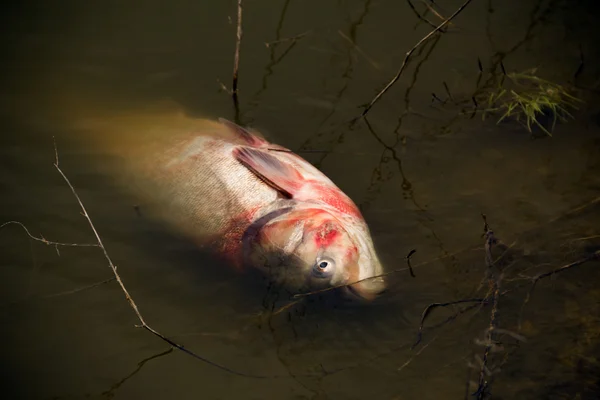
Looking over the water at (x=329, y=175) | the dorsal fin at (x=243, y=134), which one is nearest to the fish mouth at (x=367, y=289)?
the water at (x=329, y=175)

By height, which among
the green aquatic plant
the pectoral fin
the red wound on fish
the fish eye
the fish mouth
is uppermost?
the green aquatic plant

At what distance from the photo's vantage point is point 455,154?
5098 millimetres

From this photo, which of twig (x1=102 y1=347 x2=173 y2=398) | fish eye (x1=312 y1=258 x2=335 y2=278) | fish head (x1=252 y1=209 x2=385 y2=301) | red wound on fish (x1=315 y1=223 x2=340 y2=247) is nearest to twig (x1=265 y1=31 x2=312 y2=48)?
fish head (x1=252 y1=209 x2=385 y2=301)

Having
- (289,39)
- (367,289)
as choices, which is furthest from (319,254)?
(289,39)

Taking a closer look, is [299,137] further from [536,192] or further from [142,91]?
[536,192]

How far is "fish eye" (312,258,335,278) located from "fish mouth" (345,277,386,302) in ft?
0.53

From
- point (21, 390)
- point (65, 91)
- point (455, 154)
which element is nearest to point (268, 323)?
point (21, 390)

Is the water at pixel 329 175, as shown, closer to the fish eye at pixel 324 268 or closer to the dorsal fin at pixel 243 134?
the fish eye at pixel 324 268

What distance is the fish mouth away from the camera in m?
4.05

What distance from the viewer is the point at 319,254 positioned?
4.06 metres

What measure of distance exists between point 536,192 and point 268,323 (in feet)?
7.49

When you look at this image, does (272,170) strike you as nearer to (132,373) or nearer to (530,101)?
(132,373)

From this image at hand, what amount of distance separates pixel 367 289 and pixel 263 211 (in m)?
0.88

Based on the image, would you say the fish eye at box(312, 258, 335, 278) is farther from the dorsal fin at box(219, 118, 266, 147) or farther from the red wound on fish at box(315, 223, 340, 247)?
the dorsal fin at box(219, 118, 266, 147)
